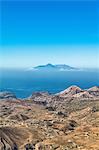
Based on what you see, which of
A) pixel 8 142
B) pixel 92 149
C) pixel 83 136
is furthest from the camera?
pixel 83 136

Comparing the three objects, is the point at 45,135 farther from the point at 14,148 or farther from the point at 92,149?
the point at 92,149

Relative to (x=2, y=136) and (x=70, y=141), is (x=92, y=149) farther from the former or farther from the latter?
(x=2, y=136)

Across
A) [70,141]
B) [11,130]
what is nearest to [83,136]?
[70,141]

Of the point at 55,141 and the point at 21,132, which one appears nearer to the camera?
the point at 55,141

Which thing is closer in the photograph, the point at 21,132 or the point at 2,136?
the point at 2,136

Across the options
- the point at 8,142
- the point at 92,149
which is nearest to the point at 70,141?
the point at 92,149

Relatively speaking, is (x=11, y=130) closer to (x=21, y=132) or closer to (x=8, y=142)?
(x=21, y=132)

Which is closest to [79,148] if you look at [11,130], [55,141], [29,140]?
[55,141]

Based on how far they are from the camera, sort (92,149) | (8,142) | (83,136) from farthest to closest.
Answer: (83,136) → (8,142) → (92,149)
